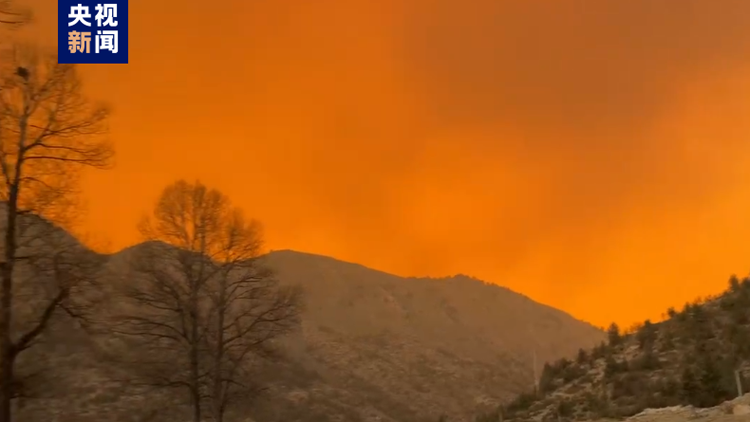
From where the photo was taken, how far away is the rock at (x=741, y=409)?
17219 mm

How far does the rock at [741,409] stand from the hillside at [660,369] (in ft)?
30.0

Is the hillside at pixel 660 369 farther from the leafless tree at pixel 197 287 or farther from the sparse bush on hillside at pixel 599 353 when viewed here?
the leafless tree at pixel 197 287

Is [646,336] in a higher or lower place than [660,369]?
higher

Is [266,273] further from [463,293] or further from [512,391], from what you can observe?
[463,293]

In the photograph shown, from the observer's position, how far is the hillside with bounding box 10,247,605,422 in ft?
159

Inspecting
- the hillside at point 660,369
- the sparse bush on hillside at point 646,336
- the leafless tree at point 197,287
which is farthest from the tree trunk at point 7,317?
the sparse bush on hillside at point 646,336

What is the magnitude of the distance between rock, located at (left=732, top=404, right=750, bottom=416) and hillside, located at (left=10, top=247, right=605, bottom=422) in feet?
55.1

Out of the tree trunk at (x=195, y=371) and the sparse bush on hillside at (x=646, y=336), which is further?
the sparse bush on hillside at (x=646, y=336)

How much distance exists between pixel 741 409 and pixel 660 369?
20.0m

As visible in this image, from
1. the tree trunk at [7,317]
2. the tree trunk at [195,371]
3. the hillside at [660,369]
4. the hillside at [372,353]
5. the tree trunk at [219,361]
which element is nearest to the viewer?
the tree trunk at [7,317]

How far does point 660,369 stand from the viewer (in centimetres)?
3647

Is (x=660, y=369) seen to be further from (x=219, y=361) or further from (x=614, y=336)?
(x=219, y=361)

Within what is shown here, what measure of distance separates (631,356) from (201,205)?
28.0 metres

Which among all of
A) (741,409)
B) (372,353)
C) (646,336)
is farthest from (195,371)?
(372,353)
